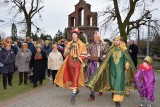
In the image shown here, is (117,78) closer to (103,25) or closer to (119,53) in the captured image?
(119,53)

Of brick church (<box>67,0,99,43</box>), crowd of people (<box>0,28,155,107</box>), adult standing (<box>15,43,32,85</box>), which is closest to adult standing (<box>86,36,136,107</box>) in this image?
crowd of people (<box>0,28,155,107</box>)

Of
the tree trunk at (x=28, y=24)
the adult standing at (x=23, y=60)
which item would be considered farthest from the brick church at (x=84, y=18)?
the adult standing at (x=23, y=60)

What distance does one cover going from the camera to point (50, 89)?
14.4 metres

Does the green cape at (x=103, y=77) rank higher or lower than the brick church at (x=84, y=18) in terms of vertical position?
lower

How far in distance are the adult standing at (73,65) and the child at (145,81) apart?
5.88 ft

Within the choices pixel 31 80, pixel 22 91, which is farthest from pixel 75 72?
pixel 31 80

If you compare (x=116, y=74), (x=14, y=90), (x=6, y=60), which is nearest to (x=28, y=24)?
(x=6, y=60)

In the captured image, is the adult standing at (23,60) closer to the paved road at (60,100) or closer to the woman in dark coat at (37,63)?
the woman in dark coat at (37,63)

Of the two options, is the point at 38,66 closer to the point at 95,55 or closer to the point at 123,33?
the point at 95,55

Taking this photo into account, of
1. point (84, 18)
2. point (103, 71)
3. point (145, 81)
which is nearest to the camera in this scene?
point (145, 81)

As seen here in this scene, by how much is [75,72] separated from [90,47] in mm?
1218

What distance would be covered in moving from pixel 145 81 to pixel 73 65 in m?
2.25

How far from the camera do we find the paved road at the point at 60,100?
10.8 metres

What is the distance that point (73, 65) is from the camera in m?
11.5
